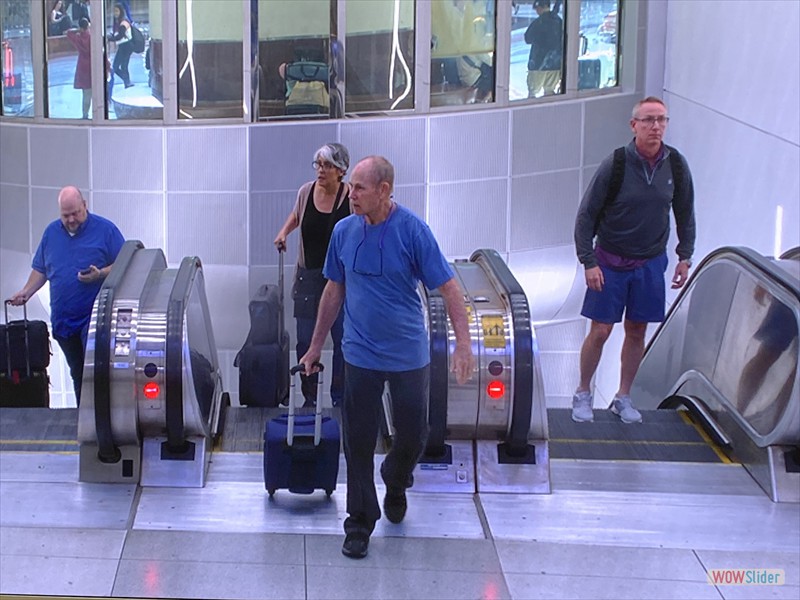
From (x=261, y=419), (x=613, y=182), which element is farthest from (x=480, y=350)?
(x=261, y=419)

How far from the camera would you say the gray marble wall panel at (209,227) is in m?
12.6

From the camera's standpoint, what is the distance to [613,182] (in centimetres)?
659

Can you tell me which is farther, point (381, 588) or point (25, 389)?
point (25, 389)

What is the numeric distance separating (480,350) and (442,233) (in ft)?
21.9

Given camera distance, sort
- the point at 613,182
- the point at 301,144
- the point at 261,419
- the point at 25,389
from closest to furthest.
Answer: the point at 613,182 → the point at 261,419 → the point at 25,389 → the point at 301,144

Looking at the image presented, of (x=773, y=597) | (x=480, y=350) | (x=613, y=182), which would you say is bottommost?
(x=773, y=597)

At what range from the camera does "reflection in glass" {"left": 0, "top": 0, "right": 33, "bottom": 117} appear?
1313 cm

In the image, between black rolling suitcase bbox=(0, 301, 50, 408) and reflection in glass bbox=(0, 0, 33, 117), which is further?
reflection in glass bbox=(0, 0, 33, 117)

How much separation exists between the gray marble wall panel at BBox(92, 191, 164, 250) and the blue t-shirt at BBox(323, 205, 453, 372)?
786 cm

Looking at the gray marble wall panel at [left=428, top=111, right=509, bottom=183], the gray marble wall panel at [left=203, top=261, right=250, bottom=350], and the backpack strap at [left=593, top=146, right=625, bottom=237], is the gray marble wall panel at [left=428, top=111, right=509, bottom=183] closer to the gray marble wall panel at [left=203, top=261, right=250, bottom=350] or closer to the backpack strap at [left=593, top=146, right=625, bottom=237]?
the gray marble wall panel at [left=203, top=261, right=250, bottom=350]

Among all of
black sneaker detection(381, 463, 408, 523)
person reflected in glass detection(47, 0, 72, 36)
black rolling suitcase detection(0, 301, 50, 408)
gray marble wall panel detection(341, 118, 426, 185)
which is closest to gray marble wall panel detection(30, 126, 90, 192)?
person reflected in glass detection(47, 0, 72, 36)

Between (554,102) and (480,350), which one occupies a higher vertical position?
(554,102)

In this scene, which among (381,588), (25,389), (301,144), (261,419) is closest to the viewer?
(381,588)

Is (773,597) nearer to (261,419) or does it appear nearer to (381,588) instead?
(381,588)
